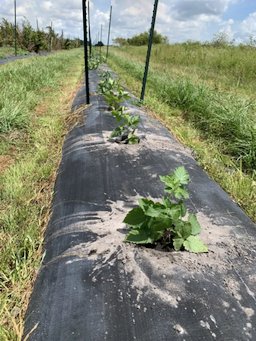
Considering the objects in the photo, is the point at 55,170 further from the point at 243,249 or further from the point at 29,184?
the point at 243,249

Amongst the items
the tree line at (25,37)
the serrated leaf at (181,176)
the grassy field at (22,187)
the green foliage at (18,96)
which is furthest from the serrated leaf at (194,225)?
the tree line at (25,37)

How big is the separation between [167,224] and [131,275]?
336 millimetres

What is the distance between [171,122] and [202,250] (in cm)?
400

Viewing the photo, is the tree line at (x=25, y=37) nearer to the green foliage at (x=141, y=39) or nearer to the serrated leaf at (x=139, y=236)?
the green foliage at (x=141, y=39)

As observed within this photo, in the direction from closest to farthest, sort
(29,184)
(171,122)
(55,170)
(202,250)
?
(202,250) → (29,184) → (55,170) → (171,122)

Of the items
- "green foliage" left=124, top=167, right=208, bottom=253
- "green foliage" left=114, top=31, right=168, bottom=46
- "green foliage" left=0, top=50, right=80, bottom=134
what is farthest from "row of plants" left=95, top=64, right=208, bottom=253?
"green foliage" left=114, top=31, right=168, bottom=46

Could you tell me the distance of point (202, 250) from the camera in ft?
6.84

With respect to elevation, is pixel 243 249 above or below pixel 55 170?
above

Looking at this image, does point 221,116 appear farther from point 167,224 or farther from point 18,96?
point 167,224

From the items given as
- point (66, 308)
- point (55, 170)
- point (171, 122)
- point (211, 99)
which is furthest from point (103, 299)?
point (211, 99)

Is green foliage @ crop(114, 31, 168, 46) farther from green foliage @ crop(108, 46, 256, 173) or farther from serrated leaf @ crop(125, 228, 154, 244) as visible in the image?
serrated leaf @ crop(125, 228, 154, 244)

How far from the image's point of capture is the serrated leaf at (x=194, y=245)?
2.07 m

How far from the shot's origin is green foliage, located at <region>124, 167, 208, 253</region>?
2.04 metres

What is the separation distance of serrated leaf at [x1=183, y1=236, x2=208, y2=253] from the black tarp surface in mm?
44
